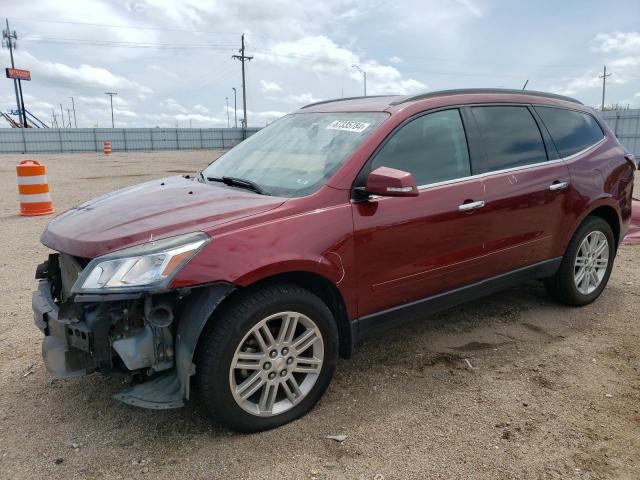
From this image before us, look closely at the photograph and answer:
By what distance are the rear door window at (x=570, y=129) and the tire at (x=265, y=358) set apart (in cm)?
262

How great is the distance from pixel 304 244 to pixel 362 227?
0.40 meters

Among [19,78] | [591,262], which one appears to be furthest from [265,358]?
[19,78]

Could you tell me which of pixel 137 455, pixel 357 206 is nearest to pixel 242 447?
pixel 137 455

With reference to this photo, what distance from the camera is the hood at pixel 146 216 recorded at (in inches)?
99.5

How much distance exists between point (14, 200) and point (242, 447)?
35.8 feet

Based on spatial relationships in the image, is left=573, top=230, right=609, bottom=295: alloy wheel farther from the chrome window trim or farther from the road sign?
the road sign

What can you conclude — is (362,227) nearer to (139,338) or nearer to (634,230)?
(139,338)

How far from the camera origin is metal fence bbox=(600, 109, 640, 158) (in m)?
24.8

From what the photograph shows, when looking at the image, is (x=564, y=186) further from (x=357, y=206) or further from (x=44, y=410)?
(x=44, y=410)

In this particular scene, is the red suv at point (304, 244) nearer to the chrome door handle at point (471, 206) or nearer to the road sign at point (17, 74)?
the chrome door handle at point (471, 206)

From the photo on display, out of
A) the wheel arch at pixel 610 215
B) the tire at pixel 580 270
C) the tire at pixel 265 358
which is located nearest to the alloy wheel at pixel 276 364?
the tire at pixel 265 358

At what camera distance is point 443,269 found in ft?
11.1

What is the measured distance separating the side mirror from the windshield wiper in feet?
2.07

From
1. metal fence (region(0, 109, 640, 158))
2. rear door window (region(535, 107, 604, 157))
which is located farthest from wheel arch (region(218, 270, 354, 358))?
metal fence (region(0, 109, 640, 158))
